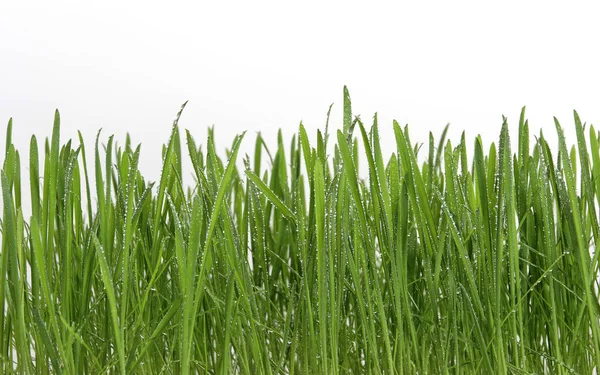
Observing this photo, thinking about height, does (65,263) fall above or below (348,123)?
below

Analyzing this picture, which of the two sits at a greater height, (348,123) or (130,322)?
(348,123)

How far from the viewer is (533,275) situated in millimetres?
773

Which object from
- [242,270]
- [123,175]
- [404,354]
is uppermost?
[123,175]

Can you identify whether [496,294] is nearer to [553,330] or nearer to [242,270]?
[553,330]

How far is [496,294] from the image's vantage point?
0.65 meters

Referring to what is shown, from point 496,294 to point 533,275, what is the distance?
152 mm

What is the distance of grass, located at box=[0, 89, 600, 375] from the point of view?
0.61 metres

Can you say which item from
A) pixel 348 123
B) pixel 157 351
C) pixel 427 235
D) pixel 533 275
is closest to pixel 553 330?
pixel 533 275

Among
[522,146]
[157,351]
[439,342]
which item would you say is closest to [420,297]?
[439,342]

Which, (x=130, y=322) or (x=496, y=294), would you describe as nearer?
(x=496, y=294)

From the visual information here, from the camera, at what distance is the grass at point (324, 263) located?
606mm

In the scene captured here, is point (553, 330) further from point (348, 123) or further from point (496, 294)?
point (348, 123)

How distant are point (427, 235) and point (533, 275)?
19cm

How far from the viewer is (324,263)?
591mm
